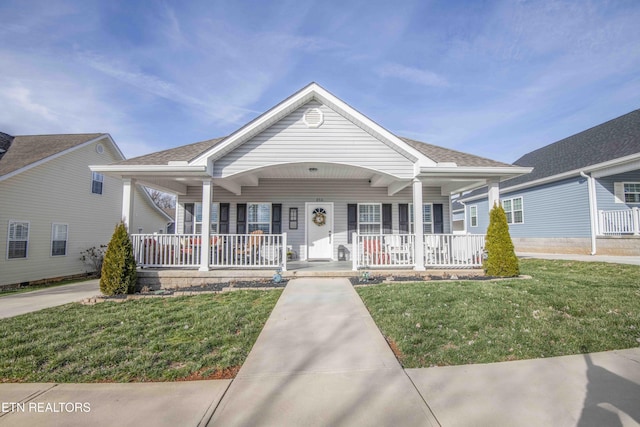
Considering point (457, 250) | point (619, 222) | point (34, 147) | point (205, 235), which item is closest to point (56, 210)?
point (34, 147)

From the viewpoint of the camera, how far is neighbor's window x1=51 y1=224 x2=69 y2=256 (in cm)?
1199

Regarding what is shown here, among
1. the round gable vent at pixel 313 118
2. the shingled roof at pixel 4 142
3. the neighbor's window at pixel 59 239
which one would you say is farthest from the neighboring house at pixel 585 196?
the shingled roof at pixel 4 142

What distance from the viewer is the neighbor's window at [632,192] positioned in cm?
1302

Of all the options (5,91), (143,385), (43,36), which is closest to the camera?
(143,385)

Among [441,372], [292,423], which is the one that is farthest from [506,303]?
[292,423]

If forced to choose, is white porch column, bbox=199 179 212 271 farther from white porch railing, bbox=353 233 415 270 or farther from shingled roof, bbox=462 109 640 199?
shingled roof, bbox=462 109 640 199

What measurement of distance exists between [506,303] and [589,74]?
46.6ft

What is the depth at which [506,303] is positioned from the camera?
498 cm

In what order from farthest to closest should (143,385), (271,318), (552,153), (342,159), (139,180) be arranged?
1. (552,153)
2. (139,180)
3. (342,159)
4. (271,318)
5. (143,385)

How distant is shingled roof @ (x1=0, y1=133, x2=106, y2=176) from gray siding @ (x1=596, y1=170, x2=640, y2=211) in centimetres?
2349

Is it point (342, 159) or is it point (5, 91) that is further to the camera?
point (5, 91)

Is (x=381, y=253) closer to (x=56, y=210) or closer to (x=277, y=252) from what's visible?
(x=277, y=252)

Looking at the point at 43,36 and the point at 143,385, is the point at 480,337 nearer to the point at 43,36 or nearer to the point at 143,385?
the point at 143,385

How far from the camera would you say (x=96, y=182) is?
14.1m
